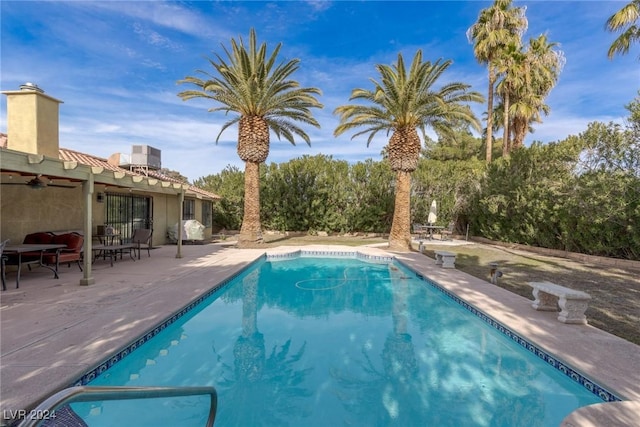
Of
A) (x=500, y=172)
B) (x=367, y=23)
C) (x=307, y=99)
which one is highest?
(x=367, y=23)

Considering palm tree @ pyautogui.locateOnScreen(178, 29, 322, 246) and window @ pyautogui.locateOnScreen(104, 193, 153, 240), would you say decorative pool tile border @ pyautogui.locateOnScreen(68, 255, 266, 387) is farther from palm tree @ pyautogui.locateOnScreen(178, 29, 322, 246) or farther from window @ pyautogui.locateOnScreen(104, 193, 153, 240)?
palm tree @ pyautogui.locateOnScreen(178, 29, 322, 246)

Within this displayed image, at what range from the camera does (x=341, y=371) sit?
16.2ft

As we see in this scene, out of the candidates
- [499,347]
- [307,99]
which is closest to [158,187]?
[307,99]

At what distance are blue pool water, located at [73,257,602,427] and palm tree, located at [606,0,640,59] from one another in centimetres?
1148

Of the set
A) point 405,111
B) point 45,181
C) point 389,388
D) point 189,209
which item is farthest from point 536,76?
point 45,181

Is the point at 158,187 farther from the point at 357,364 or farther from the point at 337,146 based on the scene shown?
the point at 337,146

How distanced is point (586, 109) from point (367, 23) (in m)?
18.0

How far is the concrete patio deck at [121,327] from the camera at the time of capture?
348 centimetres

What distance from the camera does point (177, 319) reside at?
20.2ft

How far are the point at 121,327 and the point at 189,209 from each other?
14970 millimetres

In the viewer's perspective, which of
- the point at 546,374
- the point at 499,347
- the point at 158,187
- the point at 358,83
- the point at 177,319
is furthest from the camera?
the point at 358,83

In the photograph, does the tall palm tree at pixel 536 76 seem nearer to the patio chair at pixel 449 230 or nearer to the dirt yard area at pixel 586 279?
the patio chair at pixel 449 230

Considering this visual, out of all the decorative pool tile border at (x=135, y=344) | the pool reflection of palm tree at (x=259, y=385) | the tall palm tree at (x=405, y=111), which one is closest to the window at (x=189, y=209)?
the tall palm tree at (x=405, y=111)

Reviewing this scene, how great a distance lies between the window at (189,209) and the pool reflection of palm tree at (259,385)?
14052 mm
